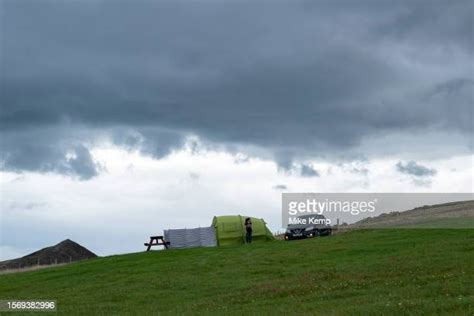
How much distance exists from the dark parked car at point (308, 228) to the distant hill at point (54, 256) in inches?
796

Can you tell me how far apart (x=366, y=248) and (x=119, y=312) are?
16.6m

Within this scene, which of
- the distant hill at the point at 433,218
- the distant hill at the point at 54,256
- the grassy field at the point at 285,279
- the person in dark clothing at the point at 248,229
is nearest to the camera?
the grassy field at the point at 285,279

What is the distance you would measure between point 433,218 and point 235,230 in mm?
14740

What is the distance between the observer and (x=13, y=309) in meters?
28.9

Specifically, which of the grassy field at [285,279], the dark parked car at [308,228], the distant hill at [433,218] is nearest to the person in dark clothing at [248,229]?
the dark parked car at [308,228]

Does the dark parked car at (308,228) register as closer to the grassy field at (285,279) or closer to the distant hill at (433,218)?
the distant hill at (433,218)

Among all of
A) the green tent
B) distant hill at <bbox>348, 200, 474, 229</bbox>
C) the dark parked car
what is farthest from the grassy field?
the green tent

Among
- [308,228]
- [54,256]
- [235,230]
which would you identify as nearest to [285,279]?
[308,228]

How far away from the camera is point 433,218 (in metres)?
54.4

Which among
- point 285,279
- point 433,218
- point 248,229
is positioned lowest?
point 285,279

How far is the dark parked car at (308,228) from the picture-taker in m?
53.5

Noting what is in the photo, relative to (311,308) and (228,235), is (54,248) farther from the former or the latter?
(311,308)

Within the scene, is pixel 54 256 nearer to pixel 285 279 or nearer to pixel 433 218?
pixel 433 218

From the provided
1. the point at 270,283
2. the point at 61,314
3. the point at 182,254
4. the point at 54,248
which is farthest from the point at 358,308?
the point at 54,248
